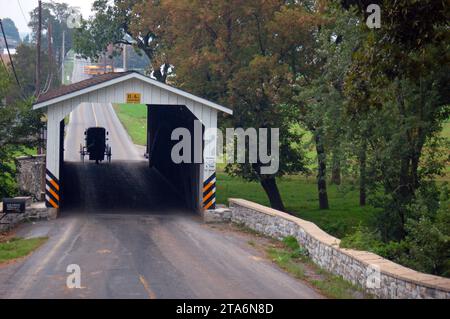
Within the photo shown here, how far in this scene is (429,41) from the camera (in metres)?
12.9

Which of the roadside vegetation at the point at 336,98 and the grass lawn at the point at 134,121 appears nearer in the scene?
the roadside vegetation at the point at 336,98

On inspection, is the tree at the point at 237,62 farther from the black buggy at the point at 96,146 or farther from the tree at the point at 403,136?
the black buggy at the point at 96,146

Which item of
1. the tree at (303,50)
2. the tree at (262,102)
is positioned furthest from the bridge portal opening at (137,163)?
the tree at (303,50)

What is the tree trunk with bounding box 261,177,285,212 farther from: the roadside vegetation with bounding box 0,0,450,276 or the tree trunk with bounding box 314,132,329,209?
the tree trunk with bounding box 314,132,329,209

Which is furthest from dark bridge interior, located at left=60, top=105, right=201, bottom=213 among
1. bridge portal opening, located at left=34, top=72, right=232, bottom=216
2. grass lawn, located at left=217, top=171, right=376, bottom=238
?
grass lawn, located at left=217, top=171, right=376, bottom=238

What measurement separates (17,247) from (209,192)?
788 cm

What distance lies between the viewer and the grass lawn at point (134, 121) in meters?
68.9

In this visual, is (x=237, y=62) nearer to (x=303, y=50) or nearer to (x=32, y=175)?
(x=303, y=50)

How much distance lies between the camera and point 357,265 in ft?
43.1

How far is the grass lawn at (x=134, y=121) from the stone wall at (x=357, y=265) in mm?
45531

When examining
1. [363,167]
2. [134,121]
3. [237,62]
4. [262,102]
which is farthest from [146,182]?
[134,121]

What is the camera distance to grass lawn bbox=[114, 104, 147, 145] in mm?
68925

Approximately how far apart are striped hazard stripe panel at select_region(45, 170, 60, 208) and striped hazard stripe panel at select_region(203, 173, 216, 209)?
16.5 ft

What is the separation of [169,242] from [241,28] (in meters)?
14.7
